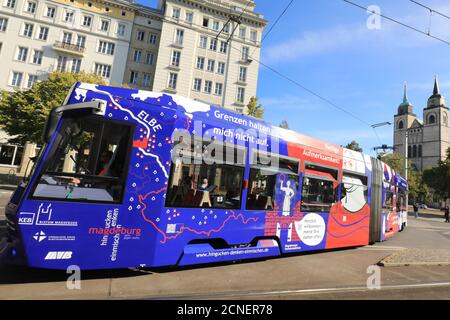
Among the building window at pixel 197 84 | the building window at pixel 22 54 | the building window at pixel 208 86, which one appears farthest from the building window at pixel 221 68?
the building window at pixel 22 54

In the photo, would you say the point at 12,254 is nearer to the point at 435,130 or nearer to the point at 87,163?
the point at 87,163

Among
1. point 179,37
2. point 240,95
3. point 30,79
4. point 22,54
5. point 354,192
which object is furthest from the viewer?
point 240,95

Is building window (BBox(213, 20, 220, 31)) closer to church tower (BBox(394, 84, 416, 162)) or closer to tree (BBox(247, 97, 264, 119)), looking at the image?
tree (BBox(247, 97, 264, 119))

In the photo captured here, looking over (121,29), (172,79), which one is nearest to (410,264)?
(172,79)

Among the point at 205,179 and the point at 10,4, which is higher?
the point at 10,4

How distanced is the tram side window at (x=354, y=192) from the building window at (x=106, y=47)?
122 ft

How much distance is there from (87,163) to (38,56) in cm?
3903

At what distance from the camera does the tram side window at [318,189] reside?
24.7 feet

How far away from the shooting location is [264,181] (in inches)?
259

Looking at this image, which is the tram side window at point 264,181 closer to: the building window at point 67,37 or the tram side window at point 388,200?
the tram side window at point 388,200

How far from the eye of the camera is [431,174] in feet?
183

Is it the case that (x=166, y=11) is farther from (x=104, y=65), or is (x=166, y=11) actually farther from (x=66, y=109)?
(x=66, y=109)

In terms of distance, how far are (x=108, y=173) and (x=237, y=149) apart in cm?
262
